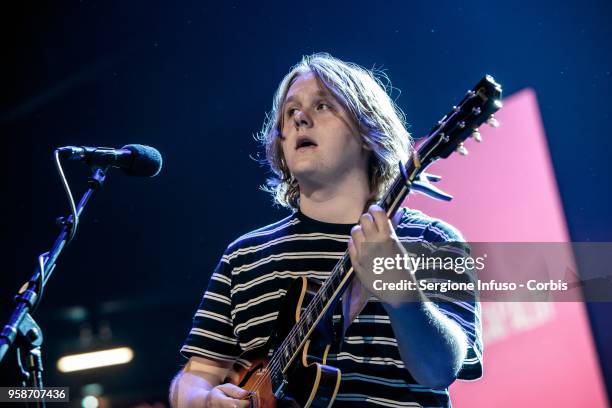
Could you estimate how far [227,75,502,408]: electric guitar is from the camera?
1.52 m

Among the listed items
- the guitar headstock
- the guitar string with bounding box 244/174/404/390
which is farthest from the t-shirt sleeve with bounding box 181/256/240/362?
the guitar headstock

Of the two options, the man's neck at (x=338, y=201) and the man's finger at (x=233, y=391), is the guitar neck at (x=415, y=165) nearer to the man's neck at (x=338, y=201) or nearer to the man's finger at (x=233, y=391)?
the man's finger at (x=233, y=391)

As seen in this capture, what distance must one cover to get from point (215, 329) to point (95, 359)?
2.52m

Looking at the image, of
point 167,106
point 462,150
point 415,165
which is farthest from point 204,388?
point 167,106

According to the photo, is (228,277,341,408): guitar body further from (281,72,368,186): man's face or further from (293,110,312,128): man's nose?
(293,110,312,128): man's nose

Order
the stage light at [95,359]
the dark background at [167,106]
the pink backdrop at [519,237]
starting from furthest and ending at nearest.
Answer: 1. the stage light at [95,359]
2. the dark background at [167,106]
3. the pink backdrop at [519,237]

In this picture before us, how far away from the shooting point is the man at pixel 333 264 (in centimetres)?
158

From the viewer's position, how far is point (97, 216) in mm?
3953

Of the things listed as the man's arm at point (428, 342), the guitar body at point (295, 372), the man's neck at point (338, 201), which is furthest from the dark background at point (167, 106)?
the man's arm at point (428, 342)

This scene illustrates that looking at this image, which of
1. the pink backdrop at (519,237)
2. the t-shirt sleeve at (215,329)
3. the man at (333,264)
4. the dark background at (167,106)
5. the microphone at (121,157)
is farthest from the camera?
the dark background at (167,106)

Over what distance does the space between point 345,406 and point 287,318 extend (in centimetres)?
30

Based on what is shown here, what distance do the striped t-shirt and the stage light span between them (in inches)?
87.9

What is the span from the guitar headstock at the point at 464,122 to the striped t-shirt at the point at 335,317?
429mm

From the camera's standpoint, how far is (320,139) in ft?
6.93
